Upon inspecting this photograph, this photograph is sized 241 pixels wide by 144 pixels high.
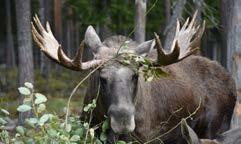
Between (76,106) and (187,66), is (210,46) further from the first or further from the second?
(187,66)

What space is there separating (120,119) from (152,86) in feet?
6.68

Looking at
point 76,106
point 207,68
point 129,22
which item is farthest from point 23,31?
point 129,22

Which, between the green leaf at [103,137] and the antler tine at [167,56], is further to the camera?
the antler tine at [167,56]

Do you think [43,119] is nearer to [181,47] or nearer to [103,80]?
[103,80]

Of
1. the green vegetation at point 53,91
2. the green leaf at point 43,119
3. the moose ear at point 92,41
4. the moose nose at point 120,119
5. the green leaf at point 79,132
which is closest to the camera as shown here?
the green leaf at point 43,119

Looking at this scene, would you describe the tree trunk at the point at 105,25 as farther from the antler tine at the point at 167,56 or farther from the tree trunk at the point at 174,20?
the antler tine at the point at 167,56

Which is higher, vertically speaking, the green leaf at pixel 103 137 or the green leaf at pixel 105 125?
the green leaf at pixel 105 125

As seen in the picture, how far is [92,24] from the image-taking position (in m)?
30.7

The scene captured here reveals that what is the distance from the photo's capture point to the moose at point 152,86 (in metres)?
8.22

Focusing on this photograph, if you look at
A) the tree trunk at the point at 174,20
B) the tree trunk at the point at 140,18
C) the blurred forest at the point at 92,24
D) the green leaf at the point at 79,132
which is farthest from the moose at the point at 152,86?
the tree trunk at the point at 174,20

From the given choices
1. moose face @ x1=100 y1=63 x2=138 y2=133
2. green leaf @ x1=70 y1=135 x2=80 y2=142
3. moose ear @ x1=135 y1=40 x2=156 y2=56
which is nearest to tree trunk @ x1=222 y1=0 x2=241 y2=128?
moose ear @ x1=135 y1=40 x2=156 y2=56

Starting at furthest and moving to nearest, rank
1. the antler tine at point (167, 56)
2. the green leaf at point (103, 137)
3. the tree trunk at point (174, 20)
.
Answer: the tree trunk at point (174, 20) < the antler tine at point (167, 56) < the green leaf at point (103, 137)

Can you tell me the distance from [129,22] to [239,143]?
28.1 meters

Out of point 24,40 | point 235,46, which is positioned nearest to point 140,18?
point 235,46
